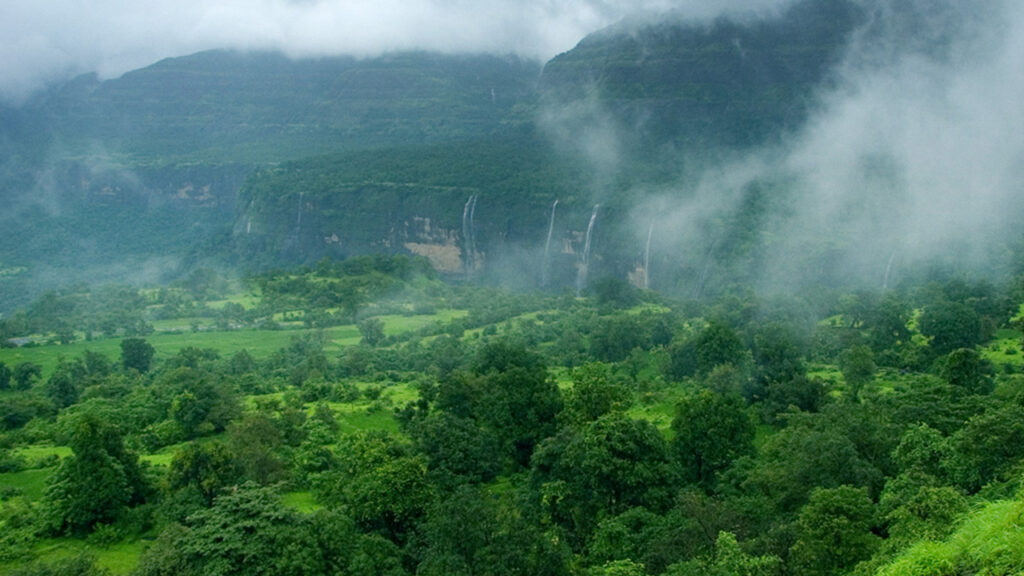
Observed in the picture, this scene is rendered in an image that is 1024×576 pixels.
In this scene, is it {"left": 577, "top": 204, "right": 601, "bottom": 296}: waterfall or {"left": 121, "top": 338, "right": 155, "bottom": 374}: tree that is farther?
{"left": 577, "top": 204, "right": 601, "bottom": 296}: waterfall

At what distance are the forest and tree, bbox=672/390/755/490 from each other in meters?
0.05

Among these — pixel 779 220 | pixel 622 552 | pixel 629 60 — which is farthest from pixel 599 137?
pixel 622 552

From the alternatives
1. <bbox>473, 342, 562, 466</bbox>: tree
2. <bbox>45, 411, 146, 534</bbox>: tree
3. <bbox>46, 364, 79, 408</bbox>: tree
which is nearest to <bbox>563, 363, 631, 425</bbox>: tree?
<bbox>473, 342, 562, 466</bbox>: tree

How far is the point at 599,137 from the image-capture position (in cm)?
9119

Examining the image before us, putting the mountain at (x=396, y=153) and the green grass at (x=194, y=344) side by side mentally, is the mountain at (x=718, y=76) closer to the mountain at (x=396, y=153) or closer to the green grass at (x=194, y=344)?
the mountain at (x=396, y=153)

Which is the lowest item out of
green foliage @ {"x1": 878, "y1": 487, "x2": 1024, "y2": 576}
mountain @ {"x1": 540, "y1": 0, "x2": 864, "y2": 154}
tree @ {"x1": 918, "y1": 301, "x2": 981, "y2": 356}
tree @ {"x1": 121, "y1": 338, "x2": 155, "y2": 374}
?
tree @ {"x1": 121, "y1": 338, "x2": 155, "y2": 374}

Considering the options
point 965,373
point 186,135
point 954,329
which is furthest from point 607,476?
point 186,135

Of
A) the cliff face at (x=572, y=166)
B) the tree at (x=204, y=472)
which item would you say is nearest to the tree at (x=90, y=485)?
the tree at (x=204, y=472)

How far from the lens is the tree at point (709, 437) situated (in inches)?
834

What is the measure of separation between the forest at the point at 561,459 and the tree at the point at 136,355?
73cm

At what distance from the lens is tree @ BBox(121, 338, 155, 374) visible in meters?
40.4

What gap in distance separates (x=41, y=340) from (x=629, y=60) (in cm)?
6507

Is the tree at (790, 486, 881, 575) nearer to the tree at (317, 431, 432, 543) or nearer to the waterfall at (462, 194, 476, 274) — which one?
the tree at (317, 431, 432, 543)

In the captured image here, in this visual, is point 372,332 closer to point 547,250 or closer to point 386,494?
point 386,494
